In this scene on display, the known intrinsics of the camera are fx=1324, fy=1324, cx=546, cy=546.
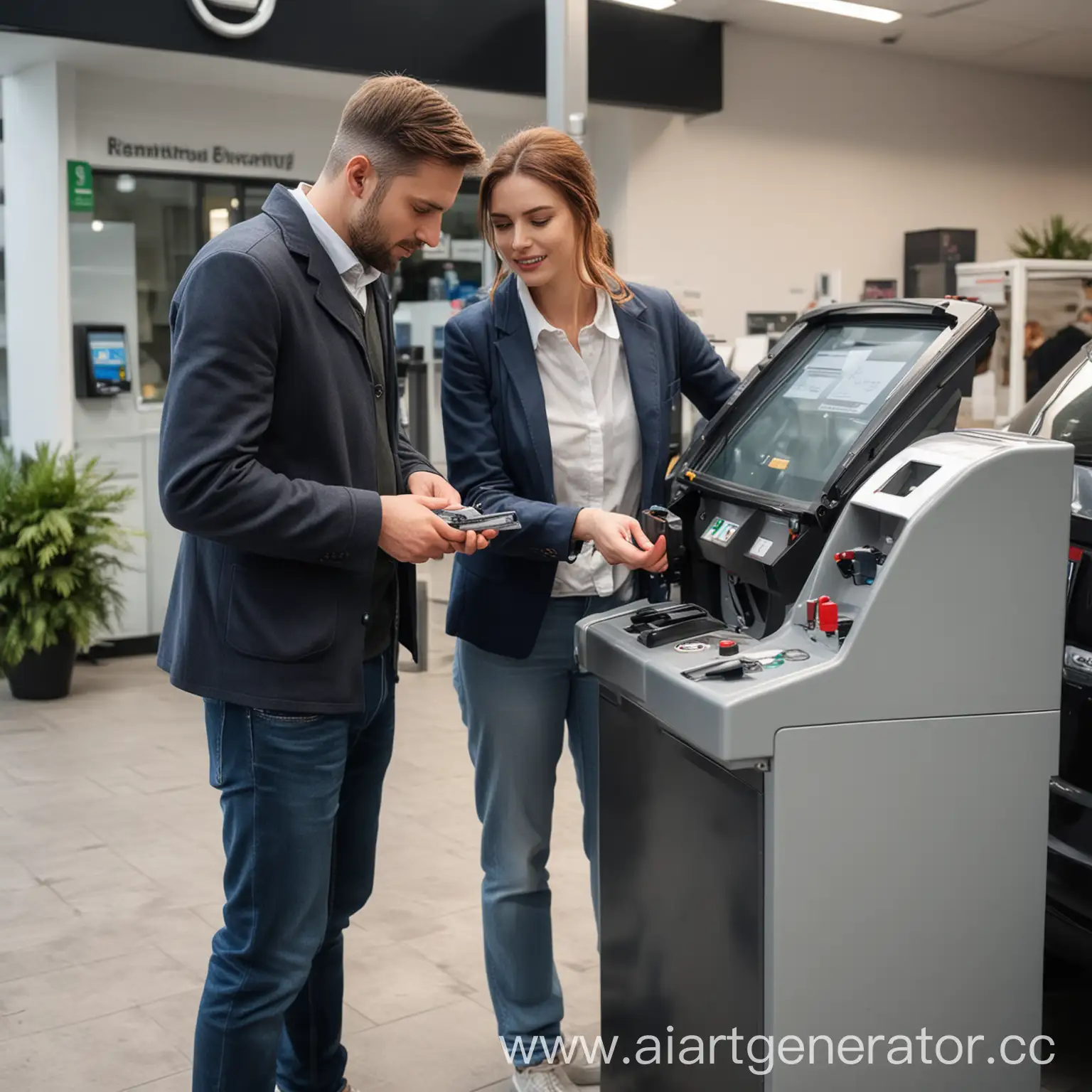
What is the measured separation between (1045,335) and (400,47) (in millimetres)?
4522

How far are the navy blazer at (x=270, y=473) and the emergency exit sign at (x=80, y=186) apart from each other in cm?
491

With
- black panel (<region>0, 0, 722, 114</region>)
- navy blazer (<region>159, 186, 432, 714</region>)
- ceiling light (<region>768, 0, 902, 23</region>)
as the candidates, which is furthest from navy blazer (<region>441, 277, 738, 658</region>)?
ceiling light (<region>768, 0, 902, 23</region>)

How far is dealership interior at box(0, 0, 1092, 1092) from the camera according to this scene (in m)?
1.75

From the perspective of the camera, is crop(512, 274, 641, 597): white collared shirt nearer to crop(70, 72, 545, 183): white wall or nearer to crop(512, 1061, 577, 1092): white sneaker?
crop(512, 1061, 577, 1092): white sneaker

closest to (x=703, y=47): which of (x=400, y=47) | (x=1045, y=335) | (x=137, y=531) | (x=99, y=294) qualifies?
(x=400, y=47)

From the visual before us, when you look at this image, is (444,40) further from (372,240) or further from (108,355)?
(372,240)

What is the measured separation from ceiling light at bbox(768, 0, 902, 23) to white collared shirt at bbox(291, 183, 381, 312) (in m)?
5.72

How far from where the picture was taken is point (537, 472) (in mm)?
2301

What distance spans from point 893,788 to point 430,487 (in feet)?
2.82

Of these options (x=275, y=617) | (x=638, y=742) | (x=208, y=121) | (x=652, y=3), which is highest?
(x=652, y=3)

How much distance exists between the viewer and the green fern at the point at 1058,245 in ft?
28.8

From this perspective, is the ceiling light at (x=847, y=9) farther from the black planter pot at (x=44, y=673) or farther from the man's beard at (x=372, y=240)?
the man's beard at (x=372, y=240)

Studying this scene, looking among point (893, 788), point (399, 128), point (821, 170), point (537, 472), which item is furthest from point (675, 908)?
point (821, 170)

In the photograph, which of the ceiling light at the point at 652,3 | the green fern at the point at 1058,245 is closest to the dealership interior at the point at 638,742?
the ceiling light at the point at 652,3
